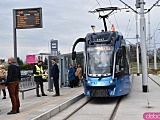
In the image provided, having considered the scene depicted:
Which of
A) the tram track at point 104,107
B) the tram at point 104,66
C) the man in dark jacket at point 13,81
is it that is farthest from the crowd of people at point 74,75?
the man in dark jacket at point 13,81

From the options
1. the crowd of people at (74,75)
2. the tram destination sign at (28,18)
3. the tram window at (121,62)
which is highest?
the tram destination sign at (28,18)

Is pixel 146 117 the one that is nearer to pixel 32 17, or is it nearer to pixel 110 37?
pixel 110 37

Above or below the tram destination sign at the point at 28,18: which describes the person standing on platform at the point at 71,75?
below

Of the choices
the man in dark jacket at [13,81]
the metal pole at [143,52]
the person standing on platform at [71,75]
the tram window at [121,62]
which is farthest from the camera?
the person standing on platform at [71,75]

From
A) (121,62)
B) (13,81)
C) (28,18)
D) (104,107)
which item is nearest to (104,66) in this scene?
(121,62)

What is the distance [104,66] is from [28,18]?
16.2 ft

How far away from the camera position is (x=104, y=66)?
15633mm

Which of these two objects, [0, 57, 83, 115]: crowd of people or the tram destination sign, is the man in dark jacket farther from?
the tram destination sign

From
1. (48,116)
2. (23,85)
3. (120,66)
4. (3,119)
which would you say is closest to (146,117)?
(48,116)

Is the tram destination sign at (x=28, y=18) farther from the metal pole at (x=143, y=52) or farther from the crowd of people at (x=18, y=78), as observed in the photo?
the metal pole at (x=143, y=52)

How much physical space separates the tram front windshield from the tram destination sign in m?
3.29

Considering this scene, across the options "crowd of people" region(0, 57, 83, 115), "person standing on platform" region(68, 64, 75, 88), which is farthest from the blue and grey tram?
"person standing on platform" region(68, 64, 75, 88)

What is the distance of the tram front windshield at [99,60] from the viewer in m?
15.6

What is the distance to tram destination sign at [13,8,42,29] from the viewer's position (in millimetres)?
17359
